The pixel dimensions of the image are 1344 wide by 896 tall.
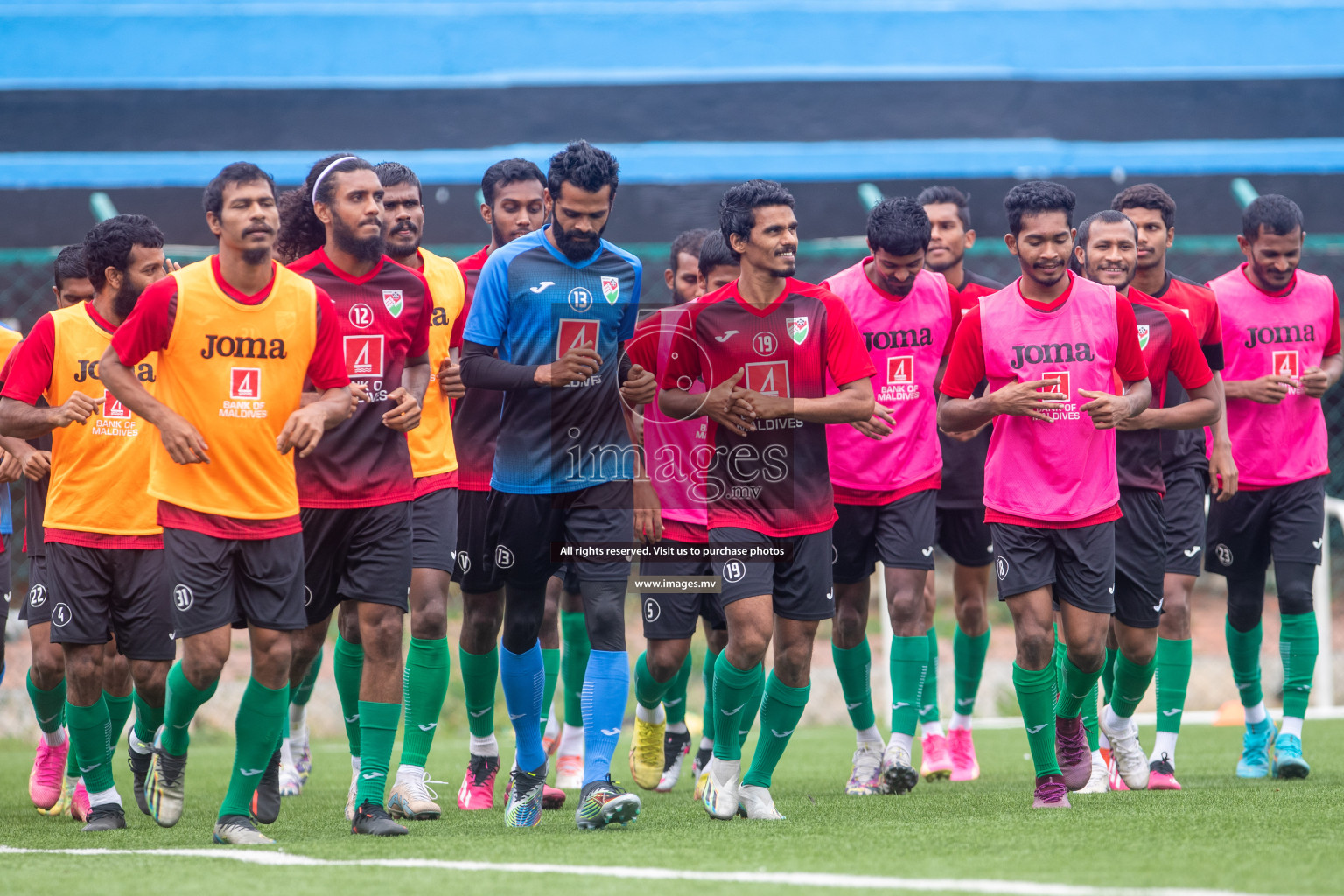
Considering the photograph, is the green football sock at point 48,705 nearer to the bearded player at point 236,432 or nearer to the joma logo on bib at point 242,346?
the bearded player at point 236,432

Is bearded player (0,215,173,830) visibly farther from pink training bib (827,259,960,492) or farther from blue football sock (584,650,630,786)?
pink training bib (827,259,960,492)

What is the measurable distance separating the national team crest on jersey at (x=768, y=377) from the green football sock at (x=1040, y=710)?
54.6 inches

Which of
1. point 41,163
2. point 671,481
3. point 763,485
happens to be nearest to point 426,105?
point 41,163

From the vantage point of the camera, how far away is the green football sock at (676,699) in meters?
7.79

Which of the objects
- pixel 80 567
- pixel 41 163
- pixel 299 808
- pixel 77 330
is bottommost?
pixel 299 808

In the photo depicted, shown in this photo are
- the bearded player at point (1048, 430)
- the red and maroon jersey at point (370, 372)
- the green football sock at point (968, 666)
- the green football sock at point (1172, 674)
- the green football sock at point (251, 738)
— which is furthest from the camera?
the green football sock at point (968, 666)

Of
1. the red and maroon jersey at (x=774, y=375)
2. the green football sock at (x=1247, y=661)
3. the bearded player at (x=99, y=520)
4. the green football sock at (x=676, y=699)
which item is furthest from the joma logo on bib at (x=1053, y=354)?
the bearded player at (x=99, y=520)

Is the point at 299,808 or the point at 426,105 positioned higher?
the point at 426,105

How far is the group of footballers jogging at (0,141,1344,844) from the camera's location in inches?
215

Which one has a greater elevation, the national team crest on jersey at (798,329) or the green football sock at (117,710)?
the national team crest on jersey at (798,329)

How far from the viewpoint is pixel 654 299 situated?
1288 cm

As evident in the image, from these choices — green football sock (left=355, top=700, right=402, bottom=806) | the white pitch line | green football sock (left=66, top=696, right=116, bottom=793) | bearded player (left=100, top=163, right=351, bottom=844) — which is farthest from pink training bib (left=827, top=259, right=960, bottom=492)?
green football sock (left=66, top=696, right=116, bottom=793)

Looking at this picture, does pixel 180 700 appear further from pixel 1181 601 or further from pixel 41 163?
pixel 41 163

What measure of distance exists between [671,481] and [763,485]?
1.17m
